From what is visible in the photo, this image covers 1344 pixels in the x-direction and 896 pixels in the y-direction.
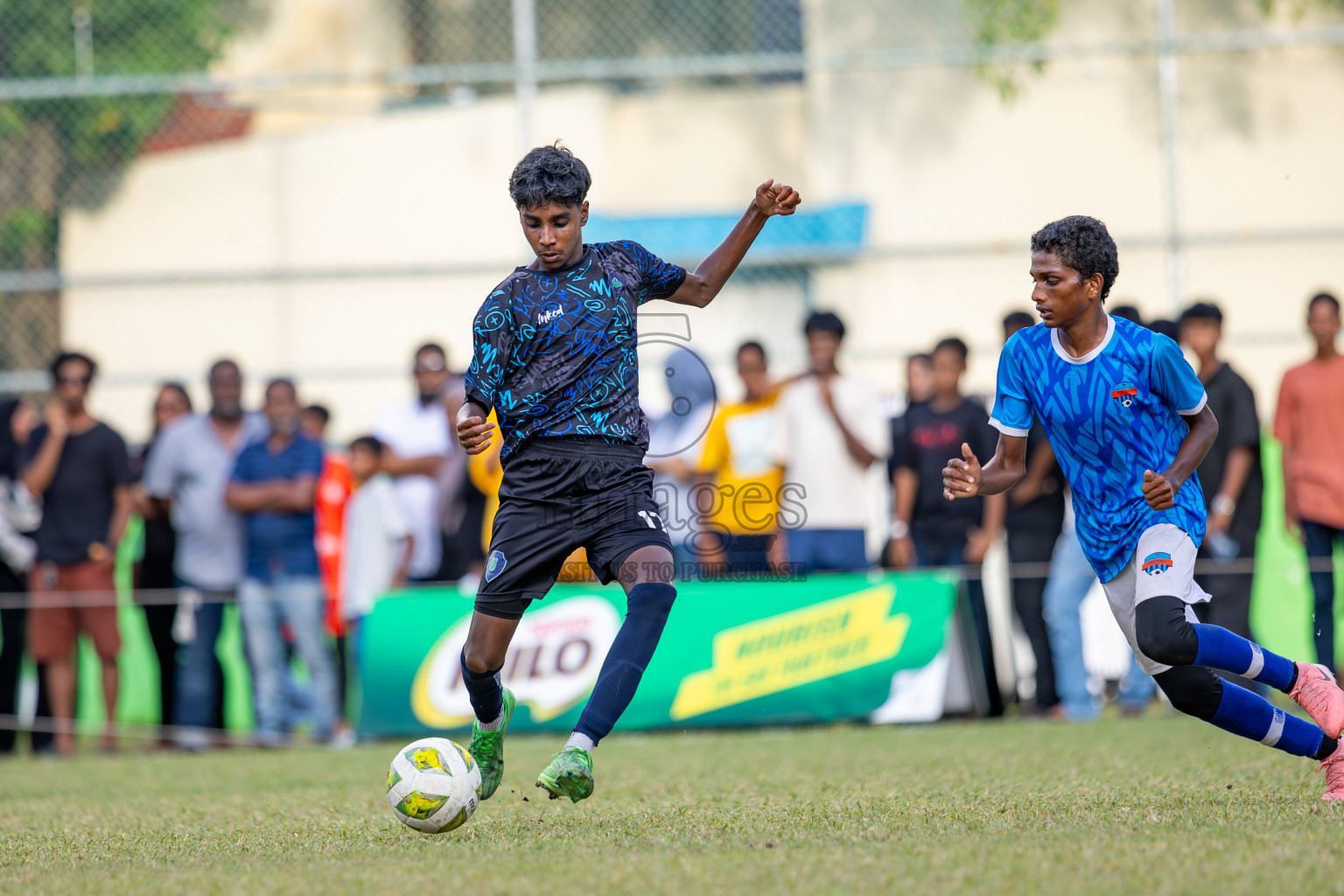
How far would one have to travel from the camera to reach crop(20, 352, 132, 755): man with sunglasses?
9.95 meters

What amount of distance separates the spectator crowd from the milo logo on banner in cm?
67

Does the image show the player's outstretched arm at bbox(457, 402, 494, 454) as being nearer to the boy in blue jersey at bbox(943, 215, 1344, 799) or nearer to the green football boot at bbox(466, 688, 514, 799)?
the green football boot at bbox(466, 688, 514, 799)

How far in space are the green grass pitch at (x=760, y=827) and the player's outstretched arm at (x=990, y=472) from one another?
3.39ft

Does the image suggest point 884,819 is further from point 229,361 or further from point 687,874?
point 229,361

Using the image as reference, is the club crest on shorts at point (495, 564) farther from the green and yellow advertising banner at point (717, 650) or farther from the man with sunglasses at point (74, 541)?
the man with sunglasses at point (74, 541)

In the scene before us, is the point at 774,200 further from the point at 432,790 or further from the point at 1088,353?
the point at 432,790

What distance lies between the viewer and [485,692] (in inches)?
204

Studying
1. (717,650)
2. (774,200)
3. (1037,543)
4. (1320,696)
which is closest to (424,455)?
(717,650)

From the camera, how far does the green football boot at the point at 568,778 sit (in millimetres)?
4426

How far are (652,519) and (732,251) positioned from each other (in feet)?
3.28

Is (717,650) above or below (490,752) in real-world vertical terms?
below

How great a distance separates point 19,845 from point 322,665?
516 centimetres

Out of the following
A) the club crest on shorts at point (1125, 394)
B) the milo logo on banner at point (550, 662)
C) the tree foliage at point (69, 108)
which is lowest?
the milo logo on banner at point (550, 662)

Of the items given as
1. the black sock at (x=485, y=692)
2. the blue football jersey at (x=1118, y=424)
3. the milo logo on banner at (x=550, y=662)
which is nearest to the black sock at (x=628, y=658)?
the black sock at (x=485, y=692)
